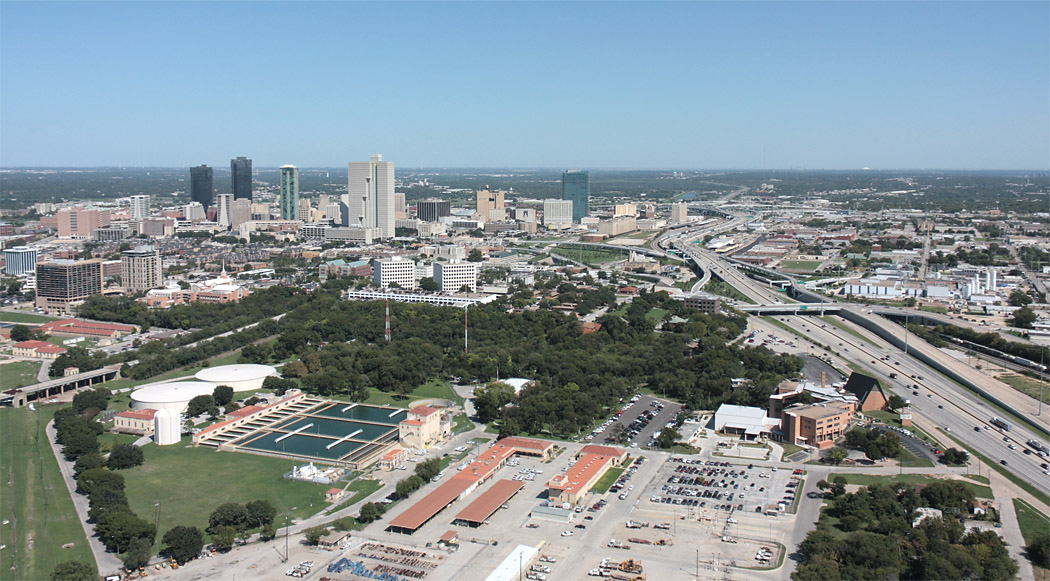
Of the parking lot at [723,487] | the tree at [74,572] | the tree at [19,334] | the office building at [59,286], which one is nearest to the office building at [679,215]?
the office building at [59,286]

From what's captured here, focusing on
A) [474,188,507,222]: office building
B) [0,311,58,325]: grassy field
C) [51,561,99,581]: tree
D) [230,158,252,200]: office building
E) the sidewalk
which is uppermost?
[230,158,252,200]: office building

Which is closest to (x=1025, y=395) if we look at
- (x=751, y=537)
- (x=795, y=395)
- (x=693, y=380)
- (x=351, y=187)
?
(x=795, y=395)

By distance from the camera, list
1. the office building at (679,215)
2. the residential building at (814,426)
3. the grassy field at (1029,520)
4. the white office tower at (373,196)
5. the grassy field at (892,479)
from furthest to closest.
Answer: the office building at (679,215) → the white office tower at (373,196) → the residential building at (814,426) → the grassy field at (892,479) → the grassy field at (1029,520)

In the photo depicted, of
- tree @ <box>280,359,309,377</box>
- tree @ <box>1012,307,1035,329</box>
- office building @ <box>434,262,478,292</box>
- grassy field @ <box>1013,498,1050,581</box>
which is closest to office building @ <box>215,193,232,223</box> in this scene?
office building @ <box>434,262,478,292</box>

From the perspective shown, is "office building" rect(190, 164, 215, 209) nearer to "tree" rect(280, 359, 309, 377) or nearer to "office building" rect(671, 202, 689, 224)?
"office building" rect(671, 202, 689, 224)

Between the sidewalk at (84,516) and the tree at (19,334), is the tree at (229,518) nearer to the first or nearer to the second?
the sidewalk at (84,516)

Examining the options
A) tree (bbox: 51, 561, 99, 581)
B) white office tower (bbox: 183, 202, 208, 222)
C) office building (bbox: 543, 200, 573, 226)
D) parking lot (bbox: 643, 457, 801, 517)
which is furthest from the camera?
office building (bbox: 543, 200, 573, 226)

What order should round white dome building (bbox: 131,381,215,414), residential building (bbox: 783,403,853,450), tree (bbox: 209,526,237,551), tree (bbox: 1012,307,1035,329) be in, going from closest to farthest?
tree (bbox: 209,526,237,551)
residential building (bbox: 783,403,853,450)
round white dome building (bbox: 131,381,215,414)
tree (bbox: 1012,307,1035,329)
